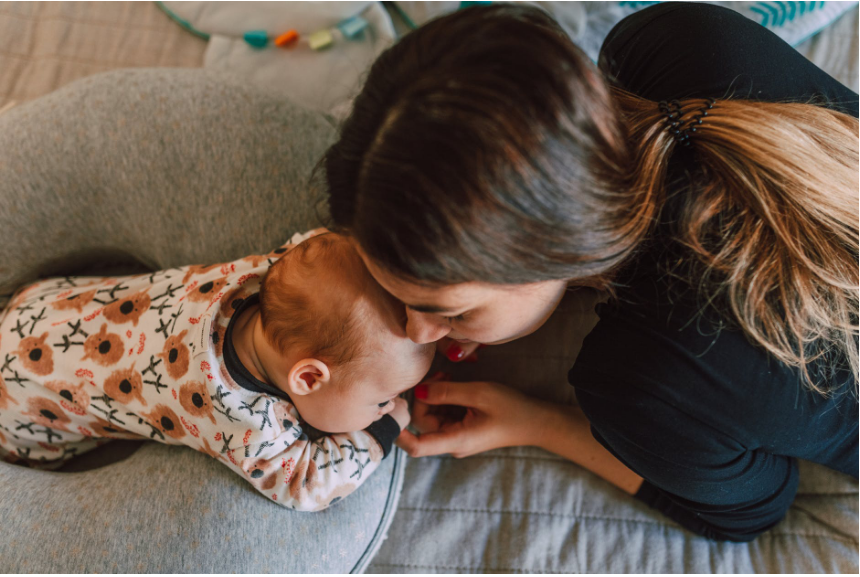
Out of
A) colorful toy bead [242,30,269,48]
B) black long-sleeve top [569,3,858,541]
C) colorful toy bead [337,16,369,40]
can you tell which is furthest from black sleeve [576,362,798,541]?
colorful toy bead [242,30,269,48]

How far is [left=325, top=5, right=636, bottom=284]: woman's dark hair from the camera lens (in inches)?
18.6

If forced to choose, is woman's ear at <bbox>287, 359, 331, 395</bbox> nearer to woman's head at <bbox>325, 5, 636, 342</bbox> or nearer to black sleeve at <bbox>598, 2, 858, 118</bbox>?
woman's head at <bbox>325, 5, 636, 342</bbox>

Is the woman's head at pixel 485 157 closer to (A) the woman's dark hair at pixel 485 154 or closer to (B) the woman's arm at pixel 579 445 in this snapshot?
(A) the woman's dark hair at pixel 485 154

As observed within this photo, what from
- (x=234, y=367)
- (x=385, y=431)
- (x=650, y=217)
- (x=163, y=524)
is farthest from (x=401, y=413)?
(x=650, y=217)

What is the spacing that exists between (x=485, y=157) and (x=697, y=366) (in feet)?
1.27

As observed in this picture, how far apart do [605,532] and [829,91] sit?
0.75 meters

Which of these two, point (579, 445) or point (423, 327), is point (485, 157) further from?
point (579, 445)

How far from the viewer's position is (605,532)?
98cm

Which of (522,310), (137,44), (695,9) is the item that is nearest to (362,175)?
(522,310)

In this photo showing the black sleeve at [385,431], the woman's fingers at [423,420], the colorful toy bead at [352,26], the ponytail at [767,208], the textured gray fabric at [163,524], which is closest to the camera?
the ponytail at [767,208]

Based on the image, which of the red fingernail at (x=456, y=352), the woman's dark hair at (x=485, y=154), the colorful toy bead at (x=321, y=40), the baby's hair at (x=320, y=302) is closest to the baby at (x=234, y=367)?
the baby's hair at (x=320, y=302)

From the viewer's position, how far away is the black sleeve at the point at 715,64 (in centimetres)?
71

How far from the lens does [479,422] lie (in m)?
1.00

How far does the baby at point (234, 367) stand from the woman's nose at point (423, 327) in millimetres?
62
